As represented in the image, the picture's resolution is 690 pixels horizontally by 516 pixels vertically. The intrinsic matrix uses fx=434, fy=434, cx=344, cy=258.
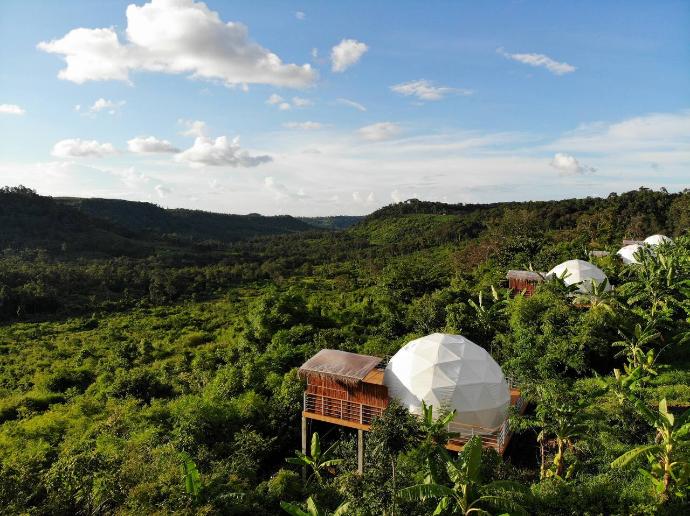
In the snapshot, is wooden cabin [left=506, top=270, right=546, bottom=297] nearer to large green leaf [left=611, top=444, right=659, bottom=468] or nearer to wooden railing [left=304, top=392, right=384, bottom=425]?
wooden railing [left=304, top=392, right=384, bottom=425]

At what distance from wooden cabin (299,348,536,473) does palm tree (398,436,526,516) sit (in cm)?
597

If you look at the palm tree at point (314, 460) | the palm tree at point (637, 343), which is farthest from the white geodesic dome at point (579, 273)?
the palm tree at point (314, 460)

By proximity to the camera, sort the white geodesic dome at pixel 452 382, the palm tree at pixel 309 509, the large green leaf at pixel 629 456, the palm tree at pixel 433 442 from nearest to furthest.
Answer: the palm tree at pixel 309 509, the large green leaf at pixel 629 456, the palm tree at pixel 433 442, the white geodesic dome at pixel 452 382

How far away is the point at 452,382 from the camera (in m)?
17.9

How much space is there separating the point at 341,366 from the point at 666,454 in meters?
11.5

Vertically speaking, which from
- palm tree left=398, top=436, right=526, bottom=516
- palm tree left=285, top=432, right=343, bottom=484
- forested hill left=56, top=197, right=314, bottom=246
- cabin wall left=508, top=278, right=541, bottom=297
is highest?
forested hill left=56, top=197, right=314, bottom=246

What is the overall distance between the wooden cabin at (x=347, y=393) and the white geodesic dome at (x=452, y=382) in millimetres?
650

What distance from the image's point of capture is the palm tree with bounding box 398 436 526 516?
11.2m

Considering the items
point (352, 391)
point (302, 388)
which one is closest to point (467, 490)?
point (352, 391)

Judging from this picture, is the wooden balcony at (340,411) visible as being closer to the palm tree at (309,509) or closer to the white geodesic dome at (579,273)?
the palm tree at (309,509)

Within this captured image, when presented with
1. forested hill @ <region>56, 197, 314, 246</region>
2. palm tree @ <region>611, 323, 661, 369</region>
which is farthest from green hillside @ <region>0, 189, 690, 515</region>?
forested hill @ <region>56, 197, 314, 246</region>

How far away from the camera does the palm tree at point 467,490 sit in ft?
36.8

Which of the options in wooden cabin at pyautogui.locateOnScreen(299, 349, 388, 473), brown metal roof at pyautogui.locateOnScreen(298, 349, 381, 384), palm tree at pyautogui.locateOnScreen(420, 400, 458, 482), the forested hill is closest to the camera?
palm tree at pyautogui.locateOnScreen(420, 400, 458, 482)

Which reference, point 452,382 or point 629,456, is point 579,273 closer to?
point 452,382
